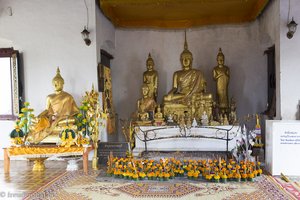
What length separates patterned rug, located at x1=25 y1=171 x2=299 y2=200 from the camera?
3.93 meters

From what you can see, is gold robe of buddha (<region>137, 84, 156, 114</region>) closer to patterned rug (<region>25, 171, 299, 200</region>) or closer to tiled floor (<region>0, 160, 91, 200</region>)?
tiled floor (<region>0, 160, 91, 200</region>)

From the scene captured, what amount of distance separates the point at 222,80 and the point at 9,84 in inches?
192

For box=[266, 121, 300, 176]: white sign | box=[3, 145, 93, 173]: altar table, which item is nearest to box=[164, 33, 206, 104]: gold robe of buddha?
box=[3, 145, 93, 173]: altar table

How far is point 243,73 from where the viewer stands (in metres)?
8.23

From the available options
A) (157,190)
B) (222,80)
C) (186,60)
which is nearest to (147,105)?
(186,60)

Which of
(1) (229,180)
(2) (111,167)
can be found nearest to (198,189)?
(1) (229,180)

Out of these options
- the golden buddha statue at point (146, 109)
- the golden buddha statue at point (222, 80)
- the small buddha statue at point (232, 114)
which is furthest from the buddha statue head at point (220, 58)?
the golden buddha statue at point (146, 109)

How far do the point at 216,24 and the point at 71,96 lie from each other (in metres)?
4.30

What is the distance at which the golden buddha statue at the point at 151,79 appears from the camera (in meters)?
8.01

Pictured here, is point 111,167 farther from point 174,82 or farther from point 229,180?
point 174,82

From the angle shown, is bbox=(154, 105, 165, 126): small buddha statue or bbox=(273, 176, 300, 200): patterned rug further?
bbox=(154, 105, 165, 126): small buddha statue

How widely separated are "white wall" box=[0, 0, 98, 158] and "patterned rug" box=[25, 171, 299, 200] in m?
2.46

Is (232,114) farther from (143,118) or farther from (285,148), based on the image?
(285,148)

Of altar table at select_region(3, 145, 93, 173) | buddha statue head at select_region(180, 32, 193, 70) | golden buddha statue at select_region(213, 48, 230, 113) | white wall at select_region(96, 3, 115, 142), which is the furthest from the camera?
buddha statue head at select_region(180, 32, 193, 70)
